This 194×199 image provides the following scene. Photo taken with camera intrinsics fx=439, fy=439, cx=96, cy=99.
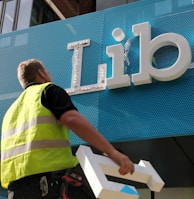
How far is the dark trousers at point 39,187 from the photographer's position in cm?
226

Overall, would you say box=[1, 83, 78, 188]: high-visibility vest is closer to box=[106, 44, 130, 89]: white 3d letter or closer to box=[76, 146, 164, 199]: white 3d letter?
Answer: box=[76, 146, 164, 199]: white 3d letter

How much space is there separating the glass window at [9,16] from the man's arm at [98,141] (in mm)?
6532

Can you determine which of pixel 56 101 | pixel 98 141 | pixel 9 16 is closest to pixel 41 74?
pixel 56 101

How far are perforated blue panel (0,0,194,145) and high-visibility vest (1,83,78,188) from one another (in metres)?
1.44

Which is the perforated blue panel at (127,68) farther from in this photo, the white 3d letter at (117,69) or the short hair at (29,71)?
the short hair at (29,71)

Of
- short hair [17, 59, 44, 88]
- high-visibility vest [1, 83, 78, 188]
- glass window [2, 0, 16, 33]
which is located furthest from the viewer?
glass window [2, 0, 16, 33]

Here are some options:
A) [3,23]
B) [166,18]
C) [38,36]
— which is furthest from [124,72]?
[3,23]

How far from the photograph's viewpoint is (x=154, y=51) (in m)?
4.00

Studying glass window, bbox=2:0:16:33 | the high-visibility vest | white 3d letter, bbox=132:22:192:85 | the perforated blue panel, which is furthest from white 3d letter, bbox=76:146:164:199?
glass window, bbox=2:0:16:33

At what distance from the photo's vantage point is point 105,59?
169 inches

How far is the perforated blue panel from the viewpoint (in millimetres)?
3727

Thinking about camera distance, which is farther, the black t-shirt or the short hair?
the short hair

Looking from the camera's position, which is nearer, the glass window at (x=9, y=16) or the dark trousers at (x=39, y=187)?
the dark trousers at (x=39, y=187)

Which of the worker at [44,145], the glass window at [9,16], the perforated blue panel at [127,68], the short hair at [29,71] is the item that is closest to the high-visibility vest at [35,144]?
the worker at [44,145]
